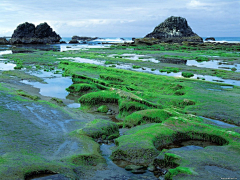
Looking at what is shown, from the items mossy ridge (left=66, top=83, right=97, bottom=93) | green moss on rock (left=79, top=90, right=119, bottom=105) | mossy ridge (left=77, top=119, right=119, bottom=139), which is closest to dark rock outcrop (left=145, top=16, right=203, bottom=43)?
mossy ridge (left=66, top=83, right=97, bottom=93)

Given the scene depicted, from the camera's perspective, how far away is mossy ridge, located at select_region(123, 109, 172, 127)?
38.5 ft

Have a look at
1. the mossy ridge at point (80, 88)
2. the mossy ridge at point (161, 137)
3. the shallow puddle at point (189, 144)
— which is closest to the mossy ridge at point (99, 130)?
the mossy ridge at point (161, 137)

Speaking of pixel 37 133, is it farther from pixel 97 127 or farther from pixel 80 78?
pixel 80 78

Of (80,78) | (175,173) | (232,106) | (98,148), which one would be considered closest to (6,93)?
(80,78)

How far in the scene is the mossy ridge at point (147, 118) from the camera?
38.5 ft

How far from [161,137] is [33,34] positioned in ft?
449

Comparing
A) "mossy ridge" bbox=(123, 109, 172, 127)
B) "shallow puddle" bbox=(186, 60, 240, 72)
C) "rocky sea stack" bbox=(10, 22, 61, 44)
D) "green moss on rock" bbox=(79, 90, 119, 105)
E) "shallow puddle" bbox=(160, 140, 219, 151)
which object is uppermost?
"rocky sea stack" bbox=(10, 22, 61, 44)

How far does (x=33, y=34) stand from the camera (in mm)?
130875

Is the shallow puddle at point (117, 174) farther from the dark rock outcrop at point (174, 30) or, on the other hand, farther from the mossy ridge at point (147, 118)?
the dark rock outcrop at point (174, 30)

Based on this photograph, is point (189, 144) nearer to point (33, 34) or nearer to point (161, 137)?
point (161, 137)

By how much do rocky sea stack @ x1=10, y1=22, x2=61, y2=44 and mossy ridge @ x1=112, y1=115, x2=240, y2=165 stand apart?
12420 cm

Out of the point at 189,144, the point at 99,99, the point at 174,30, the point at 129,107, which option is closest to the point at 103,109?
the point at 99,99

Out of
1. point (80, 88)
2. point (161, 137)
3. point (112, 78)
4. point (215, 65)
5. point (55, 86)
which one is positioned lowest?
point (161, 137)

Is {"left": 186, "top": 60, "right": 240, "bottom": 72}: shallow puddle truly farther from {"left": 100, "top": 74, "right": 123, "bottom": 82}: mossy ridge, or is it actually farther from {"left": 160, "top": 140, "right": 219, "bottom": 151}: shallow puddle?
{"left": 160, "top": 140, "right": 219, "bottom": 151}: shallow puddle
